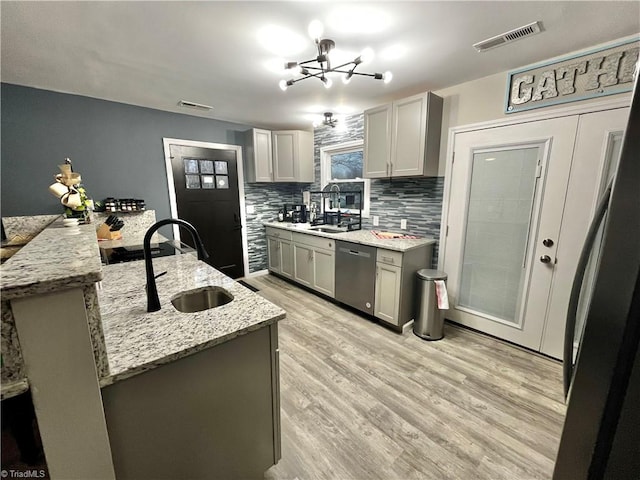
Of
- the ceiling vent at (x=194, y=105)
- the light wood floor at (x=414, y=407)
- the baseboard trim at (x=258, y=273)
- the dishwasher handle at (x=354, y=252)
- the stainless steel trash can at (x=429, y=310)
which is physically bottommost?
the light wood floor at (x=414, y=407)

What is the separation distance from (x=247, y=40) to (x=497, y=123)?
2.15 m

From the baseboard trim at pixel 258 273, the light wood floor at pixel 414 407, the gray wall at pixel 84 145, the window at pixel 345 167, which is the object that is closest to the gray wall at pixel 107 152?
the gray wall at pixel 84 145

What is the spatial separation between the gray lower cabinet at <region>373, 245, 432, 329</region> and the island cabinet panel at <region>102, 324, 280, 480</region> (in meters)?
1.67

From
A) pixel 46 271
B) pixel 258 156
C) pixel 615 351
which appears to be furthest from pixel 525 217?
pixel 258 156

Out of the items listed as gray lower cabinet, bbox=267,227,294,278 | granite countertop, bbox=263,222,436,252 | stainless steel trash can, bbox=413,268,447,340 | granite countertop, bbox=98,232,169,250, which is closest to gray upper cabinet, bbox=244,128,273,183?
gray lower cabinet, bbox=267,227,294,278

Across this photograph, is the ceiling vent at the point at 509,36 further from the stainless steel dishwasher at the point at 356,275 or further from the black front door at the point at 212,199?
the black front door at the point at 212,199

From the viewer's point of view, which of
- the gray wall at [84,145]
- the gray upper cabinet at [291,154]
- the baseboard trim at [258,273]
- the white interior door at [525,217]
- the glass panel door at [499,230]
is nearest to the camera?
the white interior door at [525,217]

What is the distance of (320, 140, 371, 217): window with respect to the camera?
3543 mm

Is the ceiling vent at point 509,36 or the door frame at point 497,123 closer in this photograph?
the ceiling vent at point 509,36


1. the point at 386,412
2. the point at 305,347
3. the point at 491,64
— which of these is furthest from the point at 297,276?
the point at 491,64

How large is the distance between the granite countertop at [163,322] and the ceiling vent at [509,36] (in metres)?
2.20

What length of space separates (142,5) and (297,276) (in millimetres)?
3054

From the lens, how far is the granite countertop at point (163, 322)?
2.72 feet

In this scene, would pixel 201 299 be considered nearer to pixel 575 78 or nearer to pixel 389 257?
pixel 389 257
